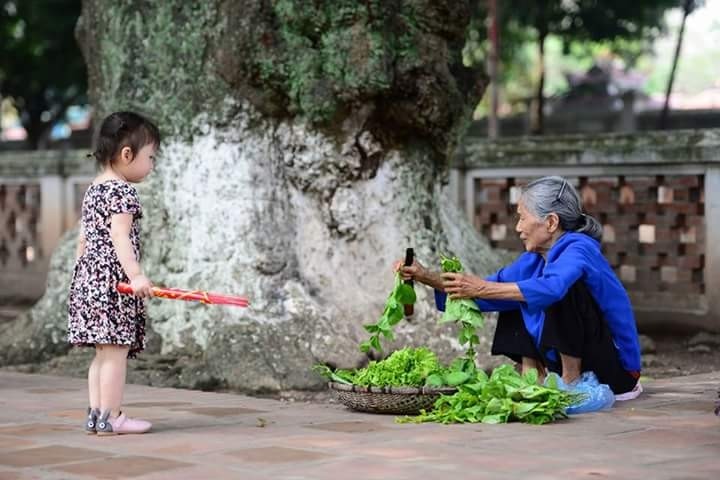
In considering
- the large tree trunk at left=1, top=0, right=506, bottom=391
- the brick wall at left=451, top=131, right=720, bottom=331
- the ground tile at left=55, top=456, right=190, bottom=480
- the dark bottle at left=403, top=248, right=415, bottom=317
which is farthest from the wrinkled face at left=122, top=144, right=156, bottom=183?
the brick wall at left=451, top=131, right=720, bottom=331

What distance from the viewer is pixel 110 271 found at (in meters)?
5.74

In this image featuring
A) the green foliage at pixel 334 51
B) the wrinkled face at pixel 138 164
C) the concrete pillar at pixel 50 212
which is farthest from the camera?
the concrete pillar at pixel 50 212

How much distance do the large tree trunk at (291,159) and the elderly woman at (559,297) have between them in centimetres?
166

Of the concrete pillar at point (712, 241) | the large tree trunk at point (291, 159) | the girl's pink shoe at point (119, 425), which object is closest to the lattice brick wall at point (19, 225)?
the large tree trunk at point (291, 159)

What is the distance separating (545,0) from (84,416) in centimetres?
1585

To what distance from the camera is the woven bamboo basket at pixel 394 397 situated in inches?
241

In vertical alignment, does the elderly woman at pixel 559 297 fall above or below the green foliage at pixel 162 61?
below

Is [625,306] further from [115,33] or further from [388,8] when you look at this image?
[115,33]

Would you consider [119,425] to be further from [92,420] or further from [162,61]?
[162,61]

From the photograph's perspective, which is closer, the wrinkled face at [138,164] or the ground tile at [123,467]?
the ground tile at [123,467]

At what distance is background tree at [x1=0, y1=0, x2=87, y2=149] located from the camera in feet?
68.7

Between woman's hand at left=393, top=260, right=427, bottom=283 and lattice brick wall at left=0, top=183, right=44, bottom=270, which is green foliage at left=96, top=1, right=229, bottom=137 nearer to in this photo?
woman's hand at left=393, top=260, right=427, bottom=283

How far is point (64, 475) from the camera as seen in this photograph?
186 inches

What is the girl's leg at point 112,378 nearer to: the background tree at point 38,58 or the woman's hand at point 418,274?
the woman's hand at point 418,274
